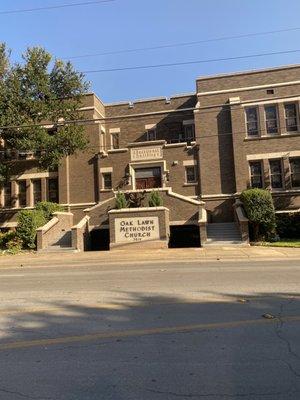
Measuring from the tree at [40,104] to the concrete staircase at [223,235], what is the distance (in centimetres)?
996

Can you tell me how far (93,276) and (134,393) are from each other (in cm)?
880

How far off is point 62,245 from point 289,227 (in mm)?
13050

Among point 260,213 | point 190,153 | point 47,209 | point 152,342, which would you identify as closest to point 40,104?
point 47,209

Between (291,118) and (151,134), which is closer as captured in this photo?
(291,118)

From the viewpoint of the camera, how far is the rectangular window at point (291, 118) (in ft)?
95.7

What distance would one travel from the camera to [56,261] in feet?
64.8

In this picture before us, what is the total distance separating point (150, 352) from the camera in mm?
5262

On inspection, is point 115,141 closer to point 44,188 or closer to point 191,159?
point 44,188

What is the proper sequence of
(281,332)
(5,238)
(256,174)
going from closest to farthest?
(281,332), (5,238), (256,174)

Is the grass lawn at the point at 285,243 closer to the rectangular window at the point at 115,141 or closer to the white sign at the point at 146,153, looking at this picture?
the white sign at the point at 146,153

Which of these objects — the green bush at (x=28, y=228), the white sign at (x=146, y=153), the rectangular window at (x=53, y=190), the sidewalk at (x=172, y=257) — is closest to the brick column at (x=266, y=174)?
the white sign at (x=146, y=153)

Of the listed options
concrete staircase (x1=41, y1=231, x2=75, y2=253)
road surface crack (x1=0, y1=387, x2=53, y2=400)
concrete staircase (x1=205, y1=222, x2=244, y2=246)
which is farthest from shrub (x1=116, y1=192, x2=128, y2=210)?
road surface crack (x1=0, y1=387, x2=53, y2=400)

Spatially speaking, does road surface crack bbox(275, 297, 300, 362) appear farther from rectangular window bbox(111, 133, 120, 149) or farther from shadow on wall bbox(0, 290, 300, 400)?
rectangular window bbox(111, 133, 120, 149)

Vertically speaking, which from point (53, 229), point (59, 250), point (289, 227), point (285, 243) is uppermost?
point (53, 229)
